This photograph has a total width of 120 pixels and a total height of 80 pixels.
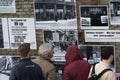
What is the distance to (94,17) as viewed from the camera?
7391 millimetres

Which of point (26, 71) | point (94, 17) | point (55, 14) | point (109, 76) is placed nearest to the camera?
point (109, 76)

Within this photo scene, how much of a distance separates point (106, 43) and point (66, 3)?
3.59 ft

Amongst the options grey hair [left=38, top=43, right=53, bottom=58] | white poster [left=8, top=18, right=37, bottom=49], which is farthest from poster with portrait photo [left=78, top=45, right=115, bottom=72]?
grey hair [left=38, top=43, right=53, bottom=58]

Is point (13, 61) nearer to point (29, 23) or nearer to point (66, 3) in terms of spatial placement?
point (29, 23)

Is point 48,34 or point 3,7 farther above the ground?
point 3,7

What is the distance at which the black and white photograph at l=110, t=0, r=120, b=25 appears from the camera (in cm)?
721

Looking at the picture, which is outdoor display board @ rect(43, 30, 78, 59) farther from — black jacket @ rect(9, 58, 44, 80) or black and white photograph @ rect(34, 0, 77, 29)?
black jacket @ rect(9, 58, 44, 80)

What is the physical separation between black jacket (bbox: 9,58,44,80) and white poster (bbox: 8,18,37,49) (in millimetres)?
2070

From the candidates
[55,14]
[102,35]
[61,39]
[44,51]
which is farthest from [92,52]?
[44,51]

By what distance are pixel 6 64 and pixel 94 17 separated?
85.5 inches

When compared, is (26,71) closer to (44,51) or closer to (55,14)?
(44,51)

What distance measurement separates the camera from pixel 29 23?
25.7ft

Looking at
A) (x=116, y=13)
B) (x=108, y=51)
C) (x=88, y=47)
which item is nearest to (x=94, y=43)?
(x=88, y=47)

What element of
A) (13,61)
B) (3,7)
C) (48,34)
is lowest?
(13,61)
